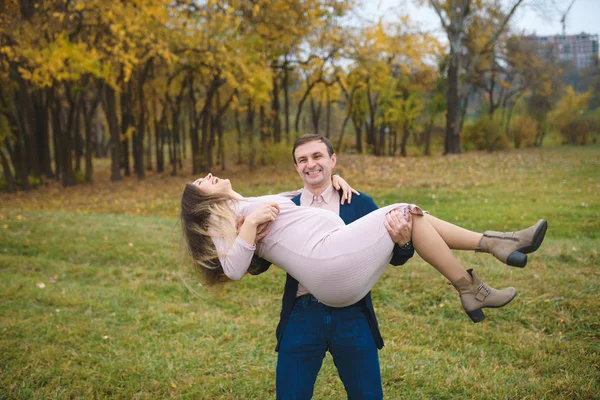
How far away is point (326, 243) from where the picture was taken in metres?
2.36

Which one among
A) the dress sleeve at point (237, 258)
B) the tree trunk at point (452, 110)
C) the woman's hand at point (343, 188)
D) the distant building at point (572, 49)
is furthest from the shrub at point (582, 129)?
the dress sleeve at point (237, 258)

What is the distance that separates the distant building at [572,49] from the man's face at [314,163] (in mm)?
37280

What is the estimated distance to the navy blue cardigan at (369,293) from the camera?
8.23 ft

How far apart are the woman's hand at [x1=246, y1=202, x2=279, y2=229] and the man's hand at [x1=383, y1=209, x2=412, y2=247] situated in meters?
0.59

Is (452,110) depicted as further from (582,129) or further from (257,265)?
(257,265)

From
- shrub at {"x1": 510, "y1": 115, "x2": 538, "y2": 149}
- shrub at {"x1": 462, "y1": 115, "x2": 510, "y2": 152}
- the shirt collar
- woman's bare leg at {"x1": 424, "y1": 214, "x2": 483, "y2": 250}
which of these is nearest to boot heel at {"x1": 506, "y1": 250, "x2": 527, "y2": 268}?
woman's bare leg at {"x1": 424, "y1": 214, "x2": 483, "y2": 250}

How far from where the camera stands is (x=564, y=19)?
18.8 metres

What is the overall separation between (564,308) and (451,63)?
19029 millimetres

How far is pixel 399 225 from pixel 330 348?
0.77 metres

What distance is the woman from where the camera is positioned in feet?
7.62

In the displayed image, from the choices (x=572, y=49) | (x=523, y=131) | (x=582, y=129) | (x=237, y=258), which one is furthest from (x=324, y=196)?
(x=572, y=49)

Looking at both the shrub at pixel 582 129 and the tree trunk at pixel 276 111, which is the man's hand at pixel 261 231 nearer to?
the tree trunk at pixel 276 111

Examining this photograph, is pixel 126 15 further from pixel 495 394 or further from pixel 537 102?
pixel 537 102

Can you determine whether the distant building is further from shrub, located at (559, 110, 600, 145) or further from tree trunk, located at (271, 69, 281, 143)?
tree trunk, located at (271, 69, 281, 143)
